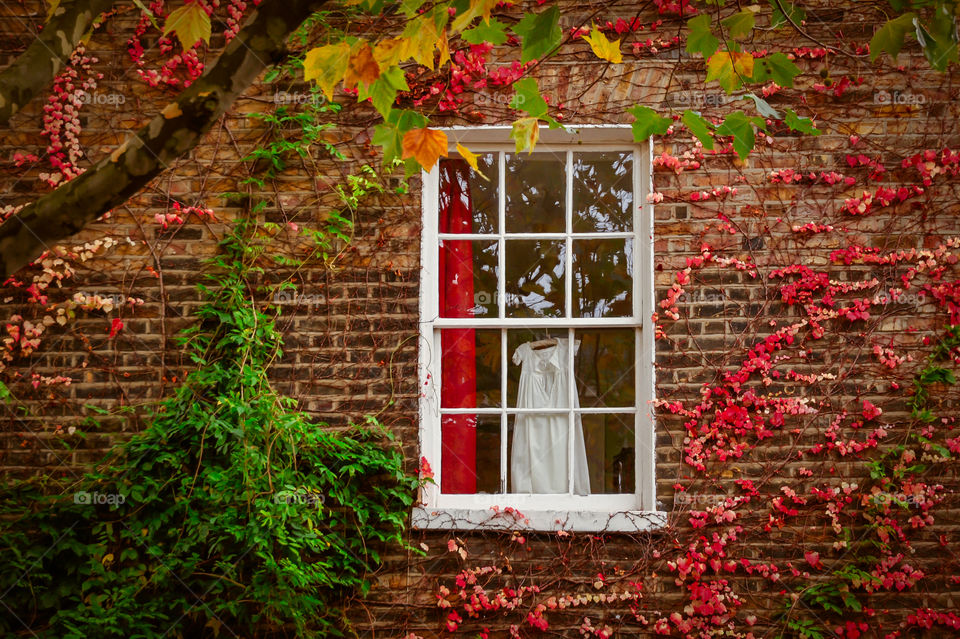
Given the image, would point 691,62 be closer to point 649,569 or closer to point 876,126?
point 876,126

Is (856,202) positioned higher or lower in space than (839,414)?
higher

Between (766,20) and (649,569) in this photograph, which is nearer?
(649,569)

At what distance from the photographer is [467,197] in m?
4.20

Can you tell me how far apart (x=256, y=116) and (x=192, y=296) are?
1.08 metres

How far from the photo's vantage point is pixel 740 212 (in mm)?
3955

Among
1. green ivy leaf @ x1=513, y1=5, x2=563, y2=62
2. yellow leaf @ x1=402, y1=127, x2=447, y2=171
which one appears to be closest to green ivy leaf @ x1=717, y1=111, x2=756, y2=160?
green ivy leaf @ x1=513, y1=5, x2=563, y2=62

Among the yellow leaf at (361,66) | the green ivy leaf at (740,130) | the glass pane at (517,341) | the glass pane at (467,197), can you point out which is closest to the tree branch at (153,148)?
the yellow leaf at (361,66)

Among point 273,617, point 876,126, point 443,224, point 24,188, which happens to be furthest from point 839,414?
point 24,188

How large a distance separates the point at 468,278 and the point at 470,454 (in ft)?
3.28

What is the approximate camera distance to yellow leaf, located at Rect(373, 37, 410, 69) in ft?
7.91

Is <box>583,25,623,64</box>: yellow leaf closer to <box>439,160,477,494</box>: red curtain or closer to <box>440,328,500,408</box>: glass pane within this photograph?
<box>439,160,477,494</box>: red curtain

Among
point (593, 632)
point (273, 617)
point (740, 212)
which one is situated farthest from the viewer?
point (740, 212)

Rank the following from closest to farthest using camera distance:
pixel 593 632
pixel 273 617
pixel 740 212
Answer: pixel 273 617
pixel 593 632
pixel 740 212

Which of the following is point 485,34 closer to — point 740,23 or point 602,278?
point 740,23
